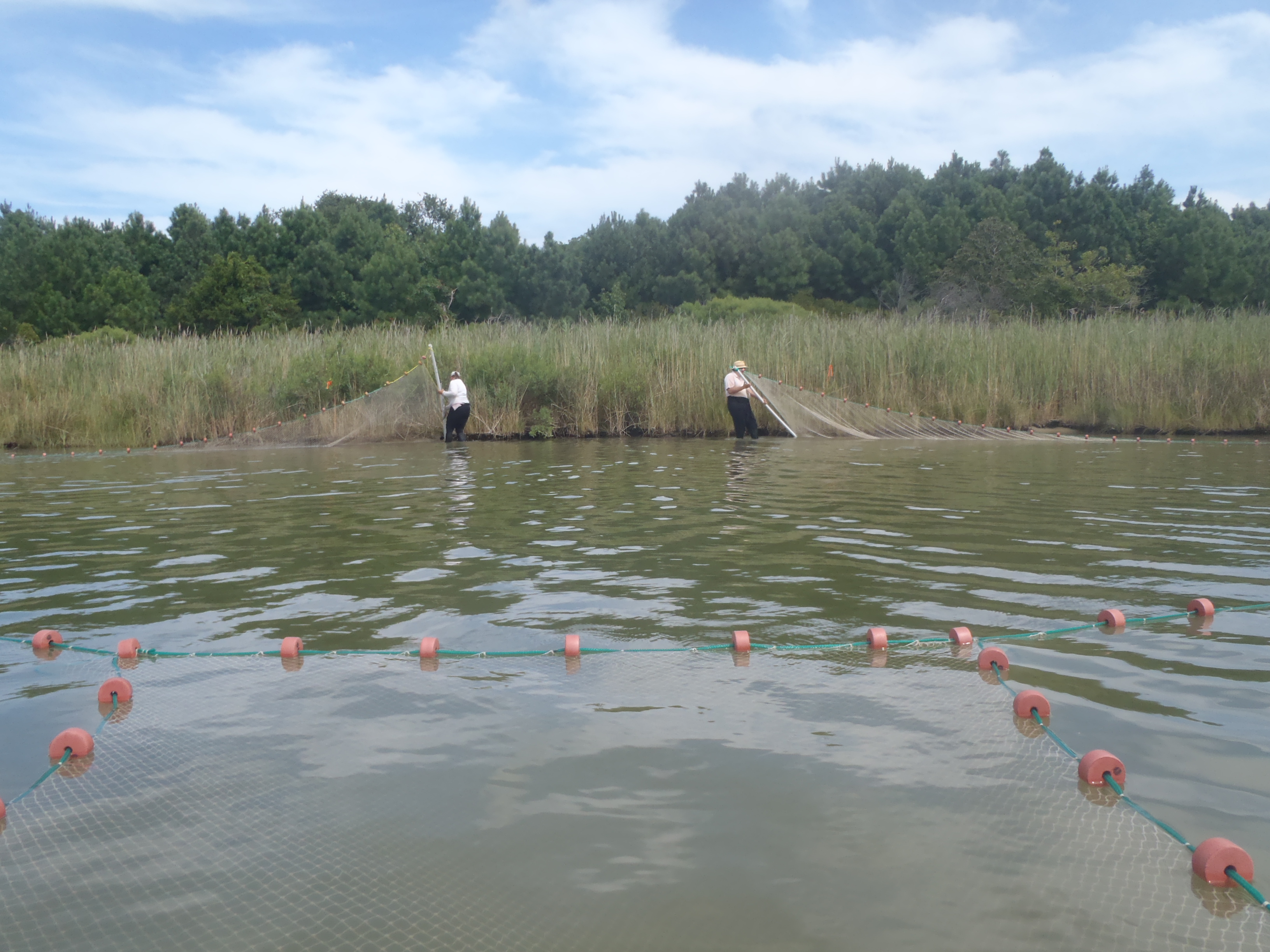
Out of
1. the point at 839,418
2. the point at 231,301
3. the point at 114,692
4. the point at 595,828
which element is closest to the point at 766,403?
the point at 839,418

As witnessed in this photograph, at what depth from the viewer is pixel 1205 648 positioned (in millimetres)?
4543

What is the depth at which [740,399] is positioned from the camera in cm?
1733

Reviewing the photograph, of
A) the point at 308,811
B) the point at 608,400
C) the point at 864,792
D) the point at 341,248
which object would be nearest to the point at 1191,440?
the point at 608,400

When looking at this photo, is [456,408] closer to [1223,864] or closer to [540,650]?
[540,650]

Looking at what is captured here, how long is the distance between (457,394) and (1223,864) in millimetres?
16049

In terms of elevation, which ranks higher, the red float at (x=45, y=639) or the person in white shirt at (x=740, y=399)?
the person in white shirt at (x=740, y=399)

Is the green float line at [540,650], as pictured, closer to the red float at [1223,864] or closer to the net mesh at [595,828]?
the net mesh at [595,828]

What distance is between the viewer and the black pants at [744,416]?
1733cm

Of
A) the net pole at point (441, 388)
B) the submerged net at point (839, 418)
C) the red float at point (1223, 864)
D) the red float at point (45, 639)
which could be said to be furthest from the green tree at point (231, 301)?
the red float at point (1223, 864)

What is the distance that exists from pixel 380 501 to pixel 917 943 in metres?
8.42

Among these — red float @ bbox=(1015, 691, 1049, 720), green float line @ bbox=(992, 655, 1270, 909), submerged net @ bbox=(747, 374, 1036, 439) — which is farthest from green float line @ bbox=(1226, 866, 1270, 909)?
submerged net @ bbox=(747, 374, 1036, 439)

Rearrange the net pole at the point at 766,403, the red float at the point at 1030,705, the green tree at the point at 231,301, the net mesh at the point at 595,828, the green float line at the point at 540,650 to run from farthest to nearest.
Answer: the green tree at the point at 231,301
the net pole at the point at 766,403
the green float line at the point at 540,650
the red float at the point at 1030,705
the net mesh at the point at 595,828

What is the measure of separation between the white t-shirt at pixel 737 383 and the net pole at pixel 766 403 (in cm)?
3

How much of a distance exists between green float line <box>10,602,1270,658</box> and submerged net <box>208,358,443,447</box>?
13.6 metres
